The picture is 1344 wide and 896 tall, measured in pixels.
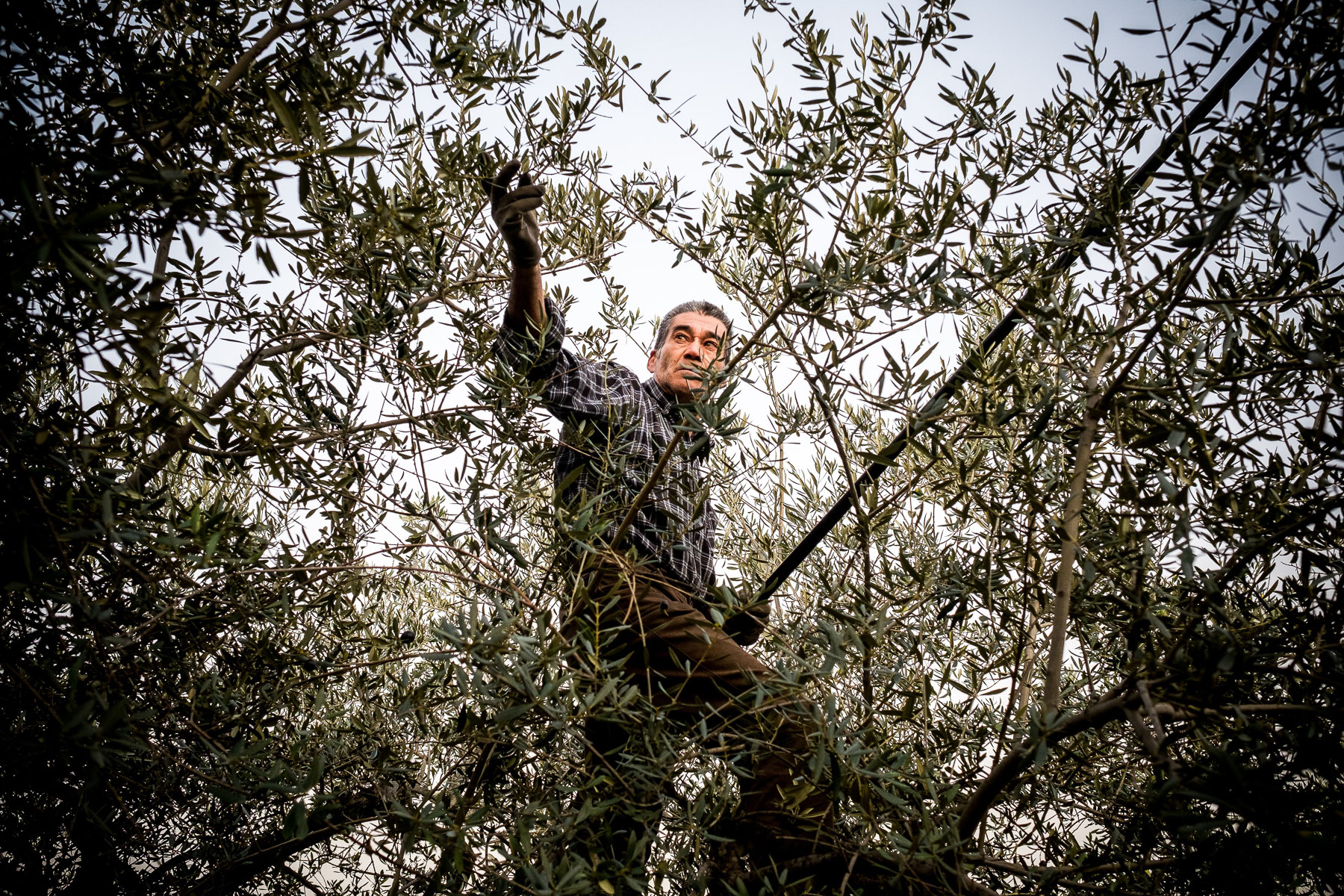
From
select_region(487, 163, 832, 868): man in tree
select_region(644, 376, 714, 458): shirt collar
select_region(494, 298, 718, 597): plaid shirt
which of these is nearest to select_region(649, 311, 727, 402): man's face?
select_region(644, 376, 714, 458): shirt collar

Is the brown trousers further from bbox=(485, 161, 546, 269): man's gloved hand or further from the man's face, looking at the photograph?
the man's face

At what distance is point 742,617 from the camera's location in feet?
6.83

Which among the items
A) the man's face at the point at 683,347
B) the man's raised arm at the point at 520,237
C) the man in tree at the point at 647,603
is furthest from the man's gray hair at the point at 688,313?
the man's raised arm at the point at 520,237

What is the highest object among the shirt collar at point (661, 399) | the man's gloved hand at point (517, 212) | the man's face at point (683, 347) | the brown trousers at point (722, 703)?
the man's face at point (683, 347)

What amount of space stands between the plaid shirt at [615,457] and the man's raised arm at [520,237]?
0.05 meters

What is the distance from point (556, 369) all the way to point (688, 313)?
1.26m

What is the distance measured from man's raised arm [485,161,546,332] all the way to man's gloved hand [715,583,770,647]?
90 cm

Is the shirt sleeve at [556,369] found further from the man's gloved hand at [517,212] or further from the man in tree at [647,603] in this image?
the man's gloved hand at [517,212]

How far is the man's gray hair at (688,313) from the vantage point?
347 centimetres

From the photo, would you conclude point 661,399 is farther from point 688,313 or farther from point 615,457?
point 615,457

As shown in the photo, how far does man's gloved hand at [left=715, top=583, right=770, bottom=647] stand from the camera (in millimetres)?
1506

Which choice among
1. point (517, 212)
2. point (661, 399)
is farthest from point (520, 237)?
point (661, 399)

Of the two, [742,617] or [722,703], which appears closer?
[722,703]

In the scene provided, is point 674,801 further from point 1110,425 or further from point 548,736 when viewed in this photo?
point 1110,425
